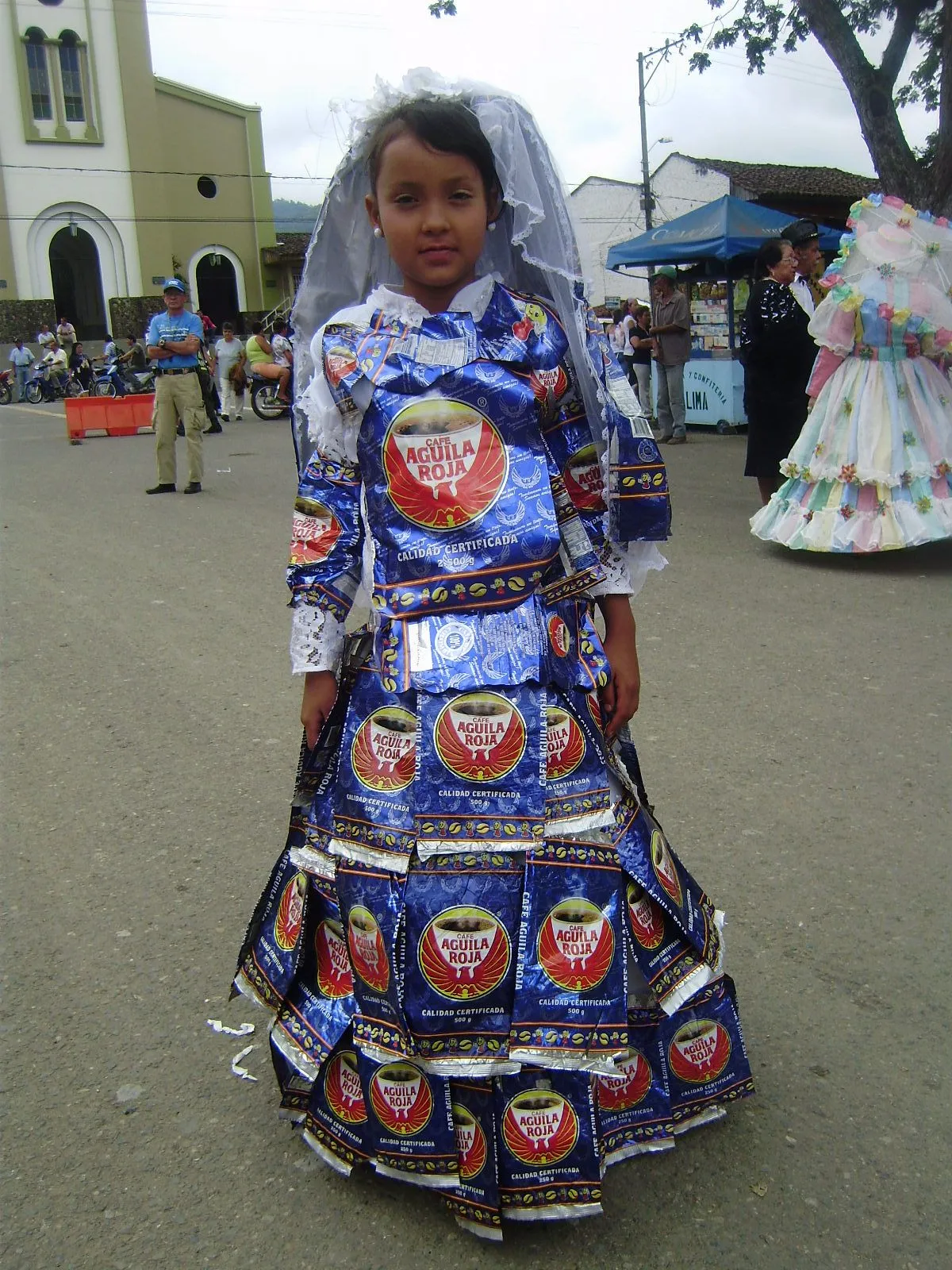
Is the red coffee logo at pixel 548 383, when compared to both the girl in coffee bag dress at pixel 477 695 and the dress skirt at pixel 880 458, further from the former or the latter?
the dress skirt at pixel 880 458

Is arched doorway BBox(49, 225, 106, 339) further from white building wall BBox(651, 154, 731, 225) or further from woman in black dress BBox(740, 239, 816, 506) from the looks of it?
woman in black dress BBox(740, 239, 816, 506)

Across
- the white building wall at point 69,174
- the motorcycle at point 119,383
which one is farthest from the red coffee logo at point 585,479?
the white building wall at point 69,174

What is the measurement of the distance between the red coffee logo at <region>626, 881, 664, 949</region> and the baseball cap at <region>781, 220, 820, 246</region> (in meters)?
6.01

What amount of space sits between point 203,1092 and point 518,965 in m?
0.93

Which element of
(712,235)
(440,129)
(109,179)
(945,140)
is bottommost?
(440,129)

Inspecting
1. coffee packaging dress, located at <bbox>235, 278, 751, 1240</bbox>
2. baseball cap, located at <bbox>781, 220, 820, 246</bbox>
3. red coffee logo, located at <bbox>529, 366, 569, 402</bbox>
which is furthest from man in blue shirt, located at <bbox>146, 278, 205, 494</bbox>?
red coffee logo, located at <bbox>529, 366, 569, 402</bbox>

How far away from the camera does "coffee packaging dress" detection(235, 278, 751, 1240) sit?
1795 millimetres

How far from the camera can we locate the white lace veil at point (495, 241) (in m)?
1.85

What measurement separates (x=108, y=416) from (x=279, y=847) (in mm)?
15775

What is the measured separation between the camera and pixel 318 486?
1.94 m

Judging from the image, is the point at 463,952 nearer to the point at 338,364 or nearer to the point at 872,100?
the point at 338,364

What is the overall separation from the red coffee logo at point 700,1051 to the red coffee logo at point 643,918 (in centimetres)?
20

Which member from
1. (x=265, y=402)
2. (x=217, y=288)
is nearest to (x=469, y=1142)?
(x=265, y=402)

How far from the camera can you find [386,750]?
1.87 metres
